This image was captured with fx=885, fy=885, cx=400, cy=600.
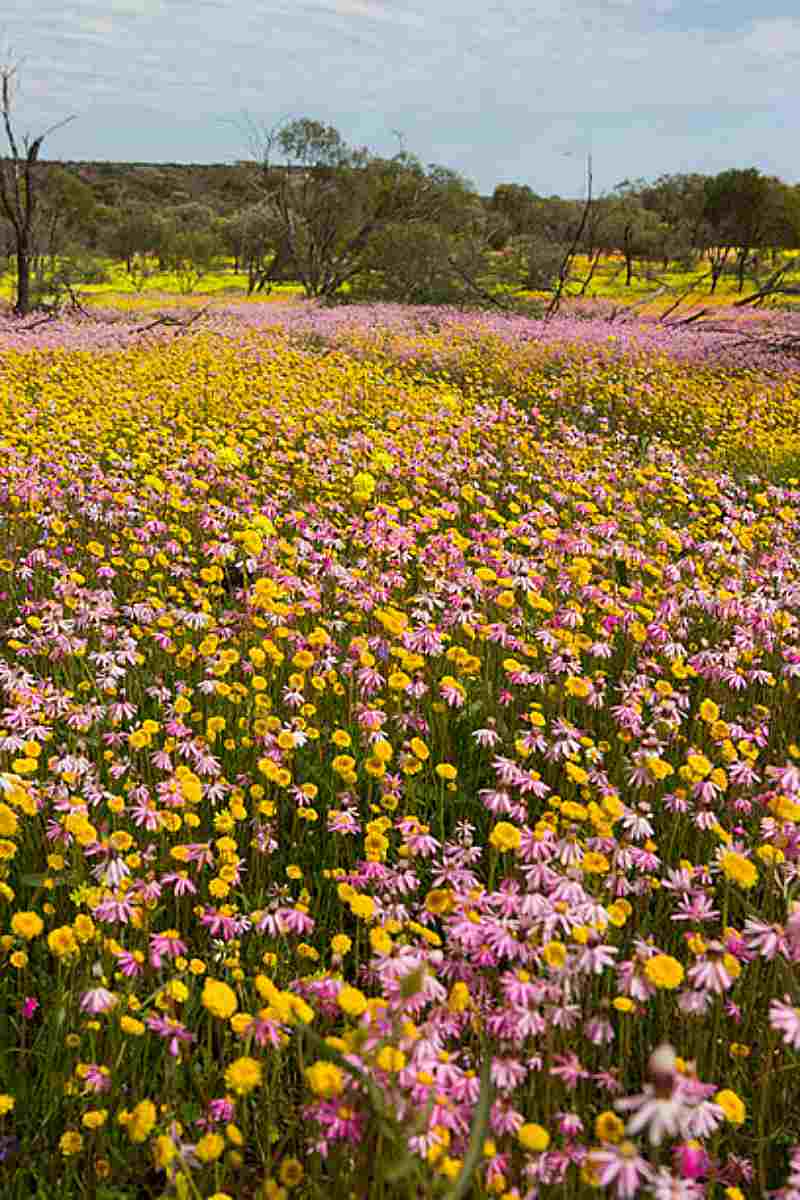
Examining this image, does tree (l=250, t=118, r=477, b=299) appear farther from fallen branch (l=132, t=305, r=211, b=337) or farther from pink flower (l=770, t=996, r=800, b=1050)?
pink flower (l=770, t=996, r=800, b=1050)

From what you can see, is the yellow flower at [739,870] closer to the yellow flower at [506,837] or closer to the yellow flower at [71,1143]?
the yellow flower at [506,837]

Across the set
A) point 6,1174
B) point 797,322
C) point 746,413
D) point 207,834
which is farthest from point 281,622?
point 797,322

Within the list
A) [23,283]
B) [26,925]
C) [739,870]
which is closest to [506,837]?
[739,870]

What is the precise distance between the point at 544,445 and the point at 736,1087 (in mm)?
6362

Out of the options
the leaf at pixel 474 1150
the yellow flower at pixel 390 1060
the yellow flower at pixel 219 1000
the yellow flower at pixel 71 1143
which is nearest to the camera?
the leaf at pixel 474 1150

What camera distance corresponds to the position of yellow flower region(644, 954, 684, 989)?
1718 mm

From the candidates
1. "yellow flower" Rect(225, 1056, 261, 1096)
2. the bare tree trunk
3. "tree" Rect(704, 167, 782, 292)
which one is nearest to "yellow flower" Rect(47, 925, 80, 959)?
"yellow flower" Rect(225, 1056, 261, 1096)

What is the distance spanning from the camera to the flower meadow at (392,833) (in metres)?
1.72

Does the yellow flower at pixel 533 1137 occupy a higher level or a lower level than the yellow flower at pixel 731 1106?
higher

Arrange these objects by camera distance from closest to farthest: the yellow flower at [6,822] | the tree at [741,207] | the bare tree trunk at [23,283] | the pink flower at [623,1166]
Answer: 1. the pink flower at [623,1166]
2. the yellow flower at [6,822]
3. the bare tree trunk at [23,283]
4. the tree at [741,207]

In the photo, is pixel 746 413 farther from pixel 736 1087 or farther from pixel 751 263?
pixel 751 263

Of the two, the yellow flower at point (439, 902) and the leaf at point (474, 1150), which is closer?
the leaf at point (474, 1150)

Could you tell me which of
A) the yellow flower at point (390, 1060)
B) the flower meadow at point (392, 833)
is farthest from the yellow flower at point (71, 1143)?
the yellow flower at point (390, 1060)

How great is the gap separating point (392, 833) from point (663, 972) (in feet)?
5.11
